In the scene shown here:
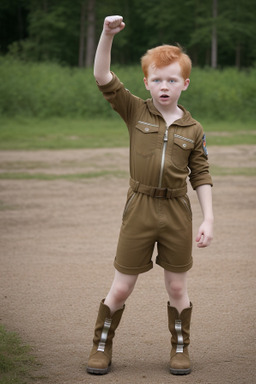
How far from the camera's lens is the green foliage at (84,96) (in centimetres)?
1733

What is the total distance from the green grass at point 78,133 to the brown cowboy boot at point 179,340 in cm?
933

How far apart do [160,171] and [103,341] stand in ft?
3.02

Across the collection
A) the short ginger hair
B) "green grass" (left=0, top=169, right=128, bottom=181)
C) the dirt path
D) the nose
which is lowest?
"green grass" (left=0, top=169, right=128, bottom=181)

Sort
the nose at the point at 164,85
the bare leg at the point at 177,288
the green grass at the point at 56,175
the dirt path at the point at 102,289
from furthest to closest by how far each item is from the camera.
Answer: the green grass at the point at 56,175, the dirt path at the point at 102,289, the bare leg at the point at 177,288, the nose at the point at 164,85

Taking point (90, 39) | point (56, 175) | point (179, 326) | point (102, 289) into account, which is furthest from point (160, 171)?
point (90, 39)

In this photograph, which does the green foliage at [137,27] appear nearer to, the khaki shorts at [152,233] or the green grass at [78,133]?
the green grass at [78,133]

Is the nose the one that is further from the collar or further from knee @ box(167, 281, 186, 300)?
knee @ box(167, 281, 186, 300)

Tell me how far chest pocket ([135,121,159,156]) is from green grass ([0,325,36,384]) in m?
1.23

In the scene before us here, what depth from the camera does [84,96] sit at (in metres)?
18.1

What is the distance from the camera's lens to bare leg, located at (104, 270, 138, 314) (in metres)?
3.14

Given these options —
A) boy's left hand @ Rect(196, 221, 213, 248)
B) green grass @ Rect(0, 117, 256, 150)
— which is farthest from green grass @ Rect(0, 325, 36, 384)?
green grass @ Rect(0, 117, 256, 150)

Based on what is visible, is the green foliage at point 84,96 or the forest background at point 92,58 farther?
the green foliage at point 84,96

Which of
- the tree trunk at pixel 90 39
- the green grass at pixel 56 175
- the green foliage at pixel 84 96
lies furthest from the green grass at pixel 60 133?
the tree trunk at pixel 90 39

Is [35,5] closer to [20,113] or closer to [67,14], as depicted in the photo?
[67,14]
